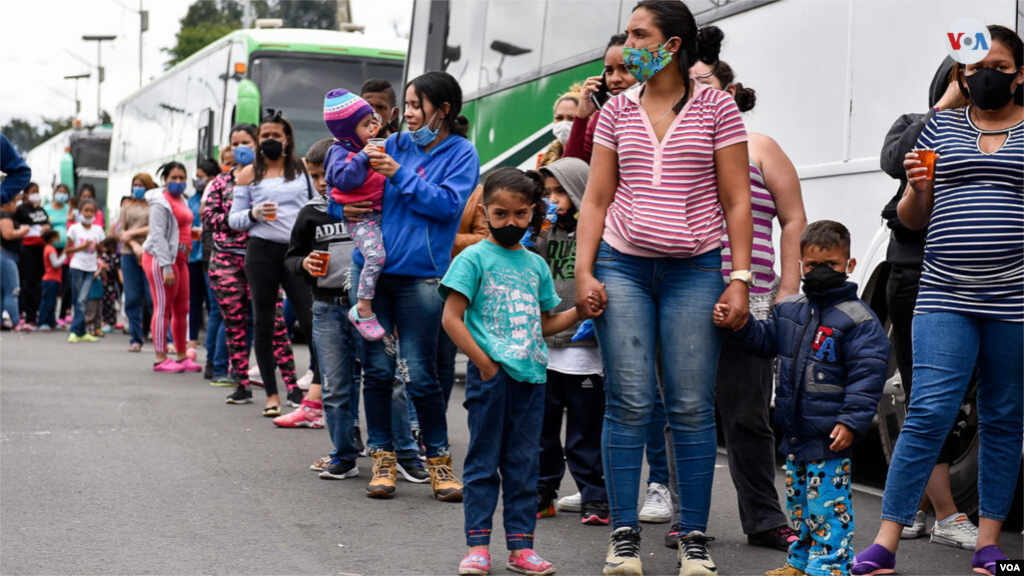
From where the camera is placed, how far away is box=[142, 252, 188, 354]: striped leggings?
12234 mm

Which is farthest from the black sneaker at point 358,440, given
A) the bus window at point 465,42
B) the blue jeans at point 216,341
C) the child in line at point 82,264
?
the child in line at point 82,264

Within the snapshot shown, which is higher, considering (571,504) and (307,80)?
(307,80)

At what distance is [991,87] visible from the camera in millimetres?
4457

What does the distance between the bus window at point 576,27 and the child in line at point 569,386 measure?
372 cm

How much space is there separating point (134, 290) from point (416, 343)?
958 cm

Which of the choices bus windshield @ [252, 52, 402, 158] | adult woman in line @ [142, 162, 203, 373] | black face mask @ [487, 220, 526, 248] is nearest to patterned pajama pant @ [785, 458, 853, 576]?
black face mask @ [487, 220, 526, 248]

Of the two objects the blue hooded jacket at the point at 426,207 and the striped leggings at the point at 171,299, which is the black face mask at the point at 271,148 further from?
the striped leggings at the point at 171,299

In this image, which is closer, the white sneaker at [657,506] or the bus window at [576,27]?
the white sneaker at [657,506]

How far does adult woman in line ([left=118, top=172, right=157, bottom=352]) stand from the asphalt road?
5333 millimetres

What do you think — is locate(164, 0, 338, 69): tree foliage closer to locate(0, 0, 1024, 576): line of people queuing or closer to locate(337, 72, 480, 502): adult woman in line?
locate(337, 72, 480, 502): adult woman in line

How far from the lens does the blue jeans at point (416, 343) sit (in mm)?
6004

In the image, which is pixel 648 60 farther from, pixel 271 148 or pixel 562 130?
pixel 271 148

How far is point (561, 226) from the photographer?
5.84 meters

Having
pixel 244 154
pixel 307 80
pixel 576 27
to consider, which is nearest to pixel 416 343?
pixel 244 154
